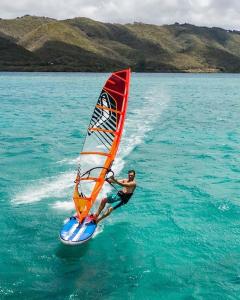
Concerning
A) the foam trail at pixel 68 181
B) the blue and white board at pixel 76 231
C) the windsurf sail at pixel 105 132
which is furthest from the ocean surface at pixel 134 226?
the windsurf sail at pixel 105 132

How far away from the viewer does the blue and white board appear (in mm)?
16812

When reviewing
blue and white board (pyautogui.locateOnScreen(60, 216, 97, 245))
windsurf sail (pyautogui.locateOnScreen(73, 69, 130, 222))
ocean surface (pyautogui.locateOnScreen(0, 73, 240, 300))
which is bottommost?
ocean surface (pyautogui.locateOnScreen(0, 73, 240, 300))

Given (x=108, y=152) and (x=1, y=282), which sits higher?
(x=108, y=152)

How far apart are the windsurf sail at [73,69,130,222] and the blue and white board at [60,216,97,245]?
2.46 m

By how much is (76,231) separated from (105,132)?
6.31 meters

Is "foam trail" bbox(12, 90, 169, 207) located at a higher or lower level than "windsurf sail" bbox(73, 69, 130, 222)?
lower

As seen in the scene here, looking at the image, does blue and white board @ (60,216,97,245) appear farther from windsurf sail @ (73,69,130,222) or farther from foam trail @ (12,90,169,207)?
foam trail @ (12,90,169,207)

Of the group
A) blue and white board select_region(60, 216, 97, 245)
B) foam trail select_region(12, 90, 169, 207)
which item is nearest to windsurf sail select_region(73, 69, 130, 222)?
foam trail select_region(12, 90, 169, 207)

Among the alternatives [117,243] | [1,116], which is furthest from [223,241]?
[1,116]

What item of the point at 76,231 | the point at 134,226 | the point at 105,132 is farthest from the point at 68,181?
the point at 76,231

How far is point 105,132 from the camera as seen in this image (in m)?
22.2

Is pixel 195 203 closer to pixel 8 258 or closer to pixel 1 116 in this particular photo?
pixel 8 258

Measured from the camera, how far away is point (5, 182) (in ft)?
83.5

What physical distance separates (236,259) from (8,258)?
8.48 meters
